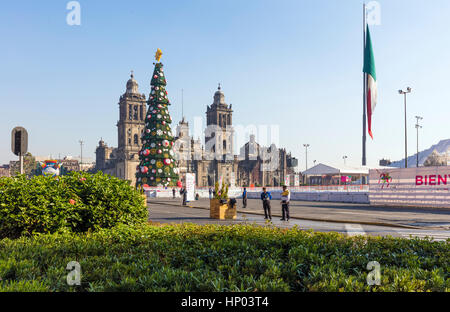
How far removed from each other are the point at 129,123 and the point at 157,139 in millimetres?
70347

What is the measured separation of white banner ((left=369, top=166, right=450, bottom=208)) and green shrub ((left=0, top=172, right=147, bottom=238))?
77.2ft

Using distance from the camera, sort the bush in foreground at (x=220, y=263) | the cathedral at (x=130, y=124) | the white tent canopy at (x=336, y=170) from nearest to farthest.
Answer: the bush in foreground at (x=220, y=263)
the white tent canopy at (x=336, y=170)
the cathedral at (x=130, y=124)

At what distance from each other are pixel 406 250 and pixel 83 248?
5869 mm

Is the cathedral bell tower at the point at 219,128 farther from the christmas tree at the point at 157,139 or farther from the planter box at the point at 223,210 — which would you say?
the planter box at the point at 223,210

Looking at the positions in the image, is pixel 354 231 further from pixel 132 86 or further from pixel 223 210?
pixel 132 86

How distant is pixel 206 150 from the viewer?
124 metres

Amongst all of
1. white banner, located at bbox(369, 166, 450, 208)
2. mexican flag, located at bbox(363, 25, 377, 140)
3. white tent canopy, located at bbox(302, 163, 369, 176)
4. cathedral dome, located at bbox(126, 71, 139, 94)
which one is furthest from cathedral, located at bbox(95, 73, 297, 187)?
mexican flag, located at bbox(363, 25, 377, 140)

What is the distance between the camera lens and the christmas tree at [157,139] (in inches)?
1896

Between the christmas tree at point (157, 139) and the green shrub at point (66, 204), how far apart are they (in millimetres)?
38239

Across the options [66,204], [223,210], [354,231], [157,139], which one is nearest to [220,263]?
[66,204]

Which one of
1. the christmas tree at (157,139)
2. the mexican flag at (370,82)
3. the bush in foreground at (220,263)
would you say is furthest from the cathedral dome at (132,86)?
the bush in foreground at (220,263)
